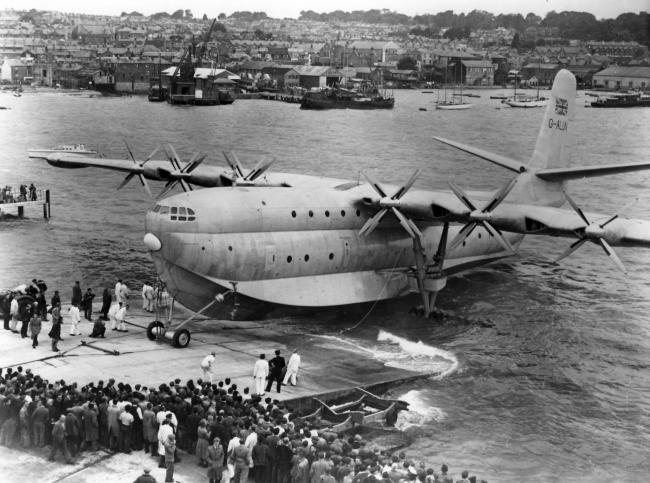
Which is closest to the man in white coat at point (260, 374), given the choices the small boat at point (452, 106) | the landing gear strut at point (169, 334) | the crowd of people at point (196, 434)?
the crowd of people at point (196, 434)

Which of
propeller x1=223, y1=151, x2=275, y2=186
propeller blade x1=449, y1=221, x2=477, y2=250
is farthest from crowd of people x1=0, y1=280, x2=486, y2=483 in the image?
propeller x1=223, y1=151, x2=275, y2=186

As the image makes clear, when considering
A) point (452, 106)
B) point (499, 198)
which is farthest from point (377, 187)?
point (452, 106)

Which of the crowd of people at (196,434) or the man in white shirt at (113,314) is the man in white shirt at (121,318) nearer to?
the man in white shirt at (113,314)

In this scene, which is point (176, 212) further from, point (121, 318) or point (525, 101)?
point (525, 101)

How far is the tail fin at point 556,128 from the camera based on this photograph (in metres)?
47.8

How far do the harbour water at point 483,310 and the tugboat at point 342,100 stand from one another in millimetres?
50699

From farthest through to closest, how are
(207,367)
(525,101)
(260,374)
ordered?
(525,101) → (207,367) → (260,374)

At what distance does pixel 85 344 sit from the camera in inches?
1219

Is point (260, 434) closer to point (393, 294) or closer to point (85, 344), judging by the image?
point (85, 344)

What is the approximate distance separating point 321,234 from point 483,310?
12.7 m

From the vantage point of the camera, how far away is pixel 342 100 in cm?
17088

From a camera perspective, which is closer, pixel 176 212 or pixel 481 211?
pixel 176 212

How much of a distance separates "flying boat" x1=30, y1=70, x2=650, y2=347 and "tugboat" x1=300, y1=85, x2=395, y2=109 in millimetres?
125304

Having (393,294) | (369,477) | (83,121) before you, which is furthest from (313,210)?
(83,121)
